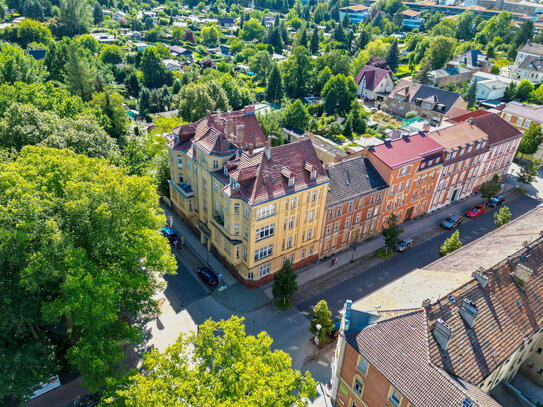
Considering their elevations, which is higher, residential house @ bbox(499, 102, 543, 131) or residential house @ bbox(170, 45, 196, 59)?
residential house @ bbox(499, 102, 543, 131)

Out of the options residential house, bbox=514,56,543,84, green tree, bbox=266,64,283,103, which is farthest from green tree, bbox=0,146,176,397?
residential house, bbox=514,56,543,84

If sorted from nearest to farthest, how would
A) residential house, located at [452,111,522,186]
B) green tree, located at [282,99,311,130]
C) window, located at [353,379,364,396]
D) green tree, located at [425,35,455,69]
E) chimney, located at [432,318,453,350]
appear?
chimney, located at [432,318,453,350], window, located at [353,379,364,396], residential house, located at [452,111,522,186], green tree, located at [282,99,311,130], green tree, located at [425,35,455,69]

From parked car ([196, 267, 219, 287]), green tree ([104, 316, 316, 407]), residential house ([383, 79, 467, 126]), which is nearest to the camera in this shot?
green tree ([104, 316, 316, 407])

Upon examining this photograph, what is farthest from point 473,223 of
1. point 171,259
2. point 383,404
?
point 171,259

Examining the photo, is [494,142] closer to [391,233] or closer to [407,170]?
[407,170]

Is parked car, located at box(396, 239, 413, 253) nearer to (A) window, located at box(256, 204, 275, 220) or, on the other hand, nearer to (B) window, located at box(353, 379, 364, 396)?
(A) window, located at box(256, 204, 275, 220)

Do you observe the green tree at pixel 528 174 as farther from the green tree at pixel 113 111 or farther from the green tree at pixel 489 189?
the green tree at pixel 113 111

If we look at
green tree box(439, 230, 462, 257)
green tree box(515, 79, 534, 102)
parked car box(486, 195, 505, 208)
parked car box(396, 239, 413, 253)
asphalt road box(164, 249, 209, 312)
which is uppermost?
green tree box(515, 79, 534, 102)

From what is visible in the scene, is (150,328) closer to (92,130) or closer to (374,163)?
(92,130)
